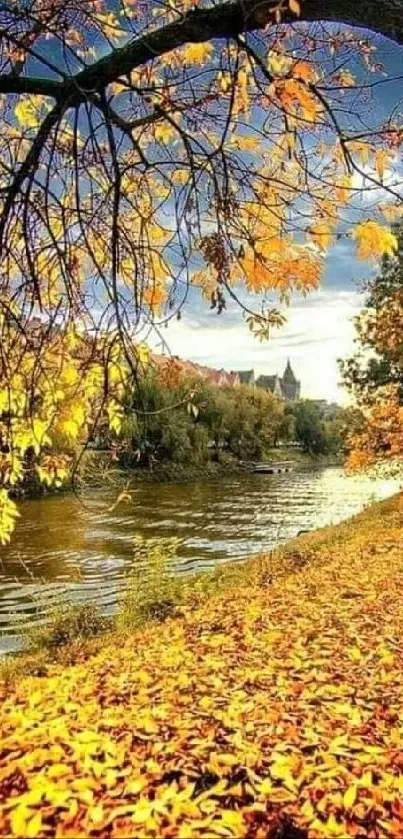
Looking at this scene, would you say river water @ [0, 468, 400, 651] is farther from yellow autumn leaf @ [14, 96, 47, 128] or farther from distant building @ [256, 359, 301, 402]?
distant building @ [256, 359, 301, 402]

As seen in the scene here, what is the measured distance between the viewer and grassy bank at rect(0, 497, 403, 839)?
104 inches

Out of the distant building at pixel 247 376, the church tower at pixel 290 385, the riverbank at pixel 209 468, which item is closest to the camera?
the riverbank at pixel 209 468

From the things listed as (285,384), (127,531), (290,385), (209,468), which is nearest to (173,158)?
(127,531)

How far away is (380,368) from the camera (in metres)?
17.7

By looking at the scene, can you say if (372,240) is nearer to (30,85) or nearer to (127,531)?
(30,85)

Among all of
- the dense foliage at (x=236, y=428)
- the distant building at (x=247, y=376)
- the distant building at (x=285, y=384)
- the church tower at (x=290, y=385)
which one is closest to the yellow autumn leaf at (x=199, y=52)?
the dense foliage at (x=236, y=428)

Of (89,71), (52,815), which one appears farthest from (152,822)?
(89,71)

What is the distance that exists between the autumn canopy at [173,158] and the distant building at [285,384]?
90.8 metres

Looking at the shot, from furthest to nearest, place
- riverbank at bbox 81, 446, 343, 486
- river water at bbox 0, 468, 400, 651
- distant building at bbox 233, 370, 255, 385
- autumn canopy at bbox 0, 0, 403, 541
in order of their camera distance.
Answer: distant building at bbox 233, 370, 255, 385, riverbank at bbox 81, 446, 343, 486, river water at bbox 0, 468, 400, 651, autumn canopy at bbox 0, 0, 403, 541

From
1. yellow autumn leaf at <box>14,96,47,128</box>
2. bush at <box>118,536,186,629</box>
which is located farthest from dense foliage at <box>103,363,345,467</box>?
yellow autumn leaf at <box>14,96,47,128</box>

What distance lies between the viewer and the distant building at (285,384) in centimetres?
9625

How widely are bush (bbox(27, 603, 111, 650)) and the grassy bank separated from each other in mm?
1623

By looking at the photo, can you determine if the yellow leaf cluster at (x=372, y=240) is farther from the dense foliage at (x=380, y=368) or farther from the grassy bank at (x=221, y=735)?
the dense foliage at (x=380, y=368)

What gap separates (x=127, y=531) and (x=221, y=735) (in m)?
15.8
